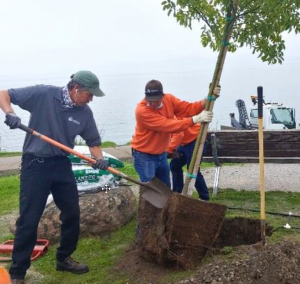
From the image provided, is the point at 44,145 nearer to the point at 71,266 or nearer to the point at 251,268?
the point at 71,266

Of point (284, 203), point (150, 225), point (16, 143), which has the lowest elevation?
point (16, 143)

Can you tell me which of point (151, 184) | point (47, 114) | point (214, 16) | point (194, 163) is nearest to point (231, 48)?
point (214, 16)

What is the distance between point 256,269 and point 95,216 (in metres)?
2.37

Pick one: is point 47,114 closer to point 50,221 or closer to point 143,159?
point 143,159

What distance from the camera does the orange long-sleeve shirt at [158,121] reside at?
515 cm

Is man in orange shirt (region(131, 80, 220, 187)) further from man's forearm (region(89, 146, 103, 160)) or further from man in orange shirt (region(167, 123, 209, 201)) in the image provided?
man in orange shirt (region(167, 123, 209, 201))

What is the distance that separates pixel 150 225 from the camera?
4641 millimetres

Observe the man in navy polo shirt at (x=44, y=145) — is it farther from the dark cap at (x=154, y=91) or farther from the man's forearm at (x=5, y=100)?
the dark cap at (x=154, y=91)

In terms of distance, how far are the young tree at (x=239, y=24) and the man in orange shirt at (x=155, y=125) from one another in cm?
43

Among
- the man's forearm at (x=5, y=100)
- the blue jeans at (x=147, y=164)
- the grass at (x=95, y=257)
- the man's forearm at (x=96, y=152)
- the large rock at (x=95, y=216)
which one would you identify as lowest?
the grass at (x=95, y=257)

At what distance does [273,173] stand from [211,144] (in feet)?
8.82

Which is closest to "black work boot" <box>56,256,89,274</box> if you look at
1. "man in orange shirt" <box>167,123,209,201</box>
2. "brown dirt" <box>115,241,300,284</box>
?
"brown dirt" <box>115,241,300,284</box>

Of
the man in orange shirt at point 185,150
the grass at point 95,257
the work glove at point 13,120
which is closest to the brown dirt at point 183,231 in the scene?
the grass at point 95,257

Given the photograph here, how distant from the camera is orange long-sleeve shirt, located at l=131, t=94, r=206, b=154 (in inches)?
203
